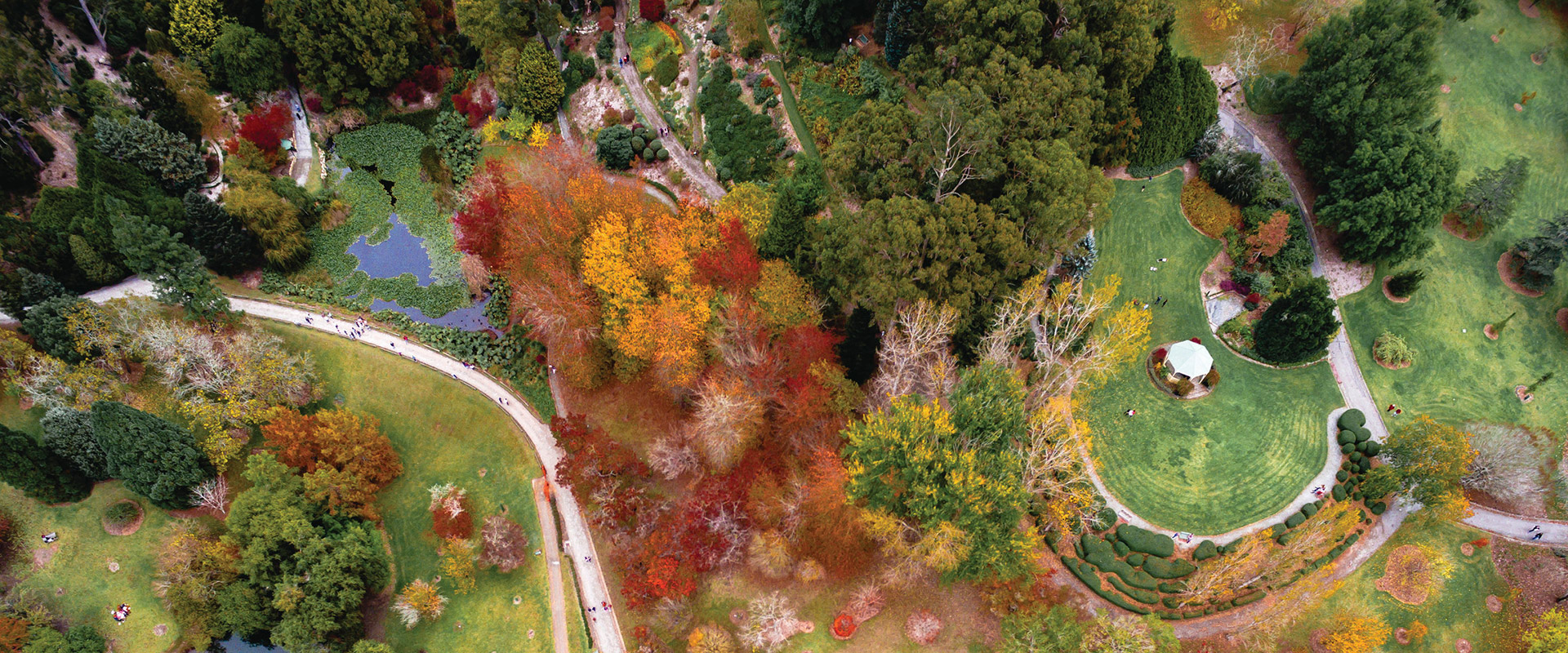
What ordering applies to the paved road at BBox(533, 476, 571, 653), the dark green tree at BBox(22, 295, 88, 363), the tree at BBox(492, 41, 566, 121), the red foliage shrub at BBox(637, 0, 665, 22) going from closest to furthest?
the paved road at BBox(533, 476, 571, 653) → the dark green tree at BBox(22, 295, 88, 363) → the tree at BBox(492, 41, 566, 121) → the red foliage shrub at BBox(637, 0, 665, 22)

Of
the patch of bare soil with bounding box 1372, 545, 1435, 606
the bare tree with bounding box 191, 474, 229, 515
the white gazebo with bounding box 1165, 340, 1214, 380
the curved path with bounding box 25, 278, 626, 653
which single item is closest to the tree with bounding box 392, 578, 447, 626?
the curved path with bounding box 25, 278, 626, 653

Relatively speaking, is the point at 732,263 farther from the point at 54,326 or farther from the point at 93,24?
the point at 93,24

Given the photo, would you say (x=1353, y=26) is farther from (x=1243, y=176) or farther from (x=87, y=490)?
(x=87, y=490)

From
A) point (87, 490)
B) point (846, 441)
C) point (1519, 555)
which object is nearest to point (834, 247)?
point (846, 441)

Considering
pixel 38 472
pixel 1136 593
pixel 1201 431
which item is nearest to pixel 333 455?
pixel 38 472

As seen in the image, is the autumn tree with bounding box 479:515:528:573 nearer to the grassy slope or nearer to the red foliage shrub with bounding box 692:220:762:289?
the grassy slope

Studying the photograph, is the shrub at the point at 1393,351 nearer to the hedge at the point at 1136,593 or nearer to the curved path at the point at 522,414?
the hedge at the point at 1136,593
